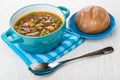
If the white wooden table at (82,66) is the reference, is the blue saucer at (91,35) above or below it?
above

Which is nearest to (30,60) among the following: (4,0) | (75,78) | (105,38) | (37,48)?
(37,48)

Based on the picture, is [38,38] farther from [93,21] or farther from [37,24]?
[93,21]

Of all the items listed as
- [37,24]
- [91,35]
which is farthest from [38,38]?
[91,35]

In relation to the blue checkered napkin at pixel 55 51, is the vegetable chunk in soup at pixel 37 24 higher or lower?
higher

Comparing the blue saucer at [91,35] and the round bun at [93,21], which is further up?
the round bun at [93,21]
